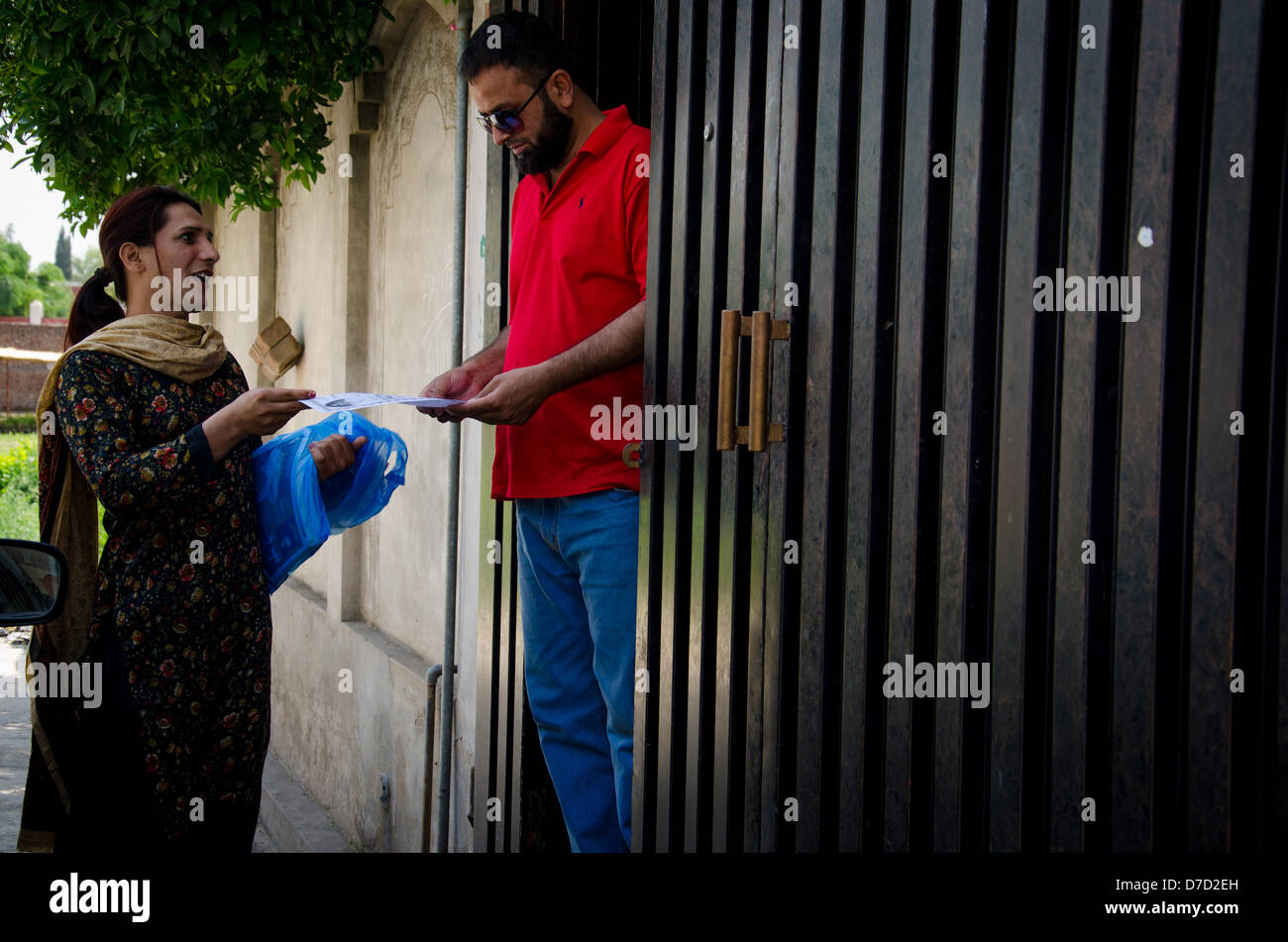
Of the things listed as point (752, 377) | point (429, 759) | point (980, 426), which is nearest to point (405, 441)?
point (429, 759)

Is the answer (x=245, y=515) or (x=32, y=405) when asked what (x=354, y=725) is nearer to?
(x=245, y=515)

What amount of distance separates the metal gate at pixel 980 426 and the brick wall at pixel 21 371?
1483 inches

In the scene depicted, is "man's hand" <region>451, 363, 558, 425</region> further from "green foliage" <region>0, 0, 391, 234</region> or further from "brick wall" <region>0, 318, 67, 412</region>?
"brick wall" <region>0, 318, 67, 412</region>

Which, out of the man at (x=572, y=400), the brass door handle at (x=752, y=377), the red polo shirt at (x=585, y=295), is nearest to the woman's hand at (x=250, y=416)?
the man at (x=572, y=400)

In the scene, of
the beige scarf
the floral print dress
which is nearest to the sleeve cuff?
the floral print dress

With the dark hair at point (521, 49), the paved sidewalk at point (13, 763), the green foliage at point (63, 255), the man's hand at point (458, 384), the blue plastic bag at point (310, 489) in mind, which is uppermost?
the green foliage at point (63, 255)

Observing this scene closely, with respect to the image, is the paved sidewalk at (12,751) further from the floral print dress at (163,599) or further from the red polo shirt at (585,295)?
the red polo shirt at (585,295)

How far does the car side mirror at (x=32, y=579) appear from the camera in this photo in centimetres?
230

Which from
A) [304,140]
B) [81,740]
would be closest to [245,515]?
[81,740]

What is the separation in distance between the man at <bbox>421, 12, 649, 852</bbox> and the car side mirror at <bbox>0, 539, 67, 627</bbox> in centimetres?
84

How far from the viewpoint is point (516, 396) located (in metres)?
2.40

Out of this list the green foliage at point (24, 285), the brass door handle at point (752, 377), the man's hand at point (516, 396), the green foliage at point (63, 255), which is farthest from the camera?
the green foliage at point (63, 255)

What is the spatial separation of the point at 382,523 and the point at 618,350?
3443 mm

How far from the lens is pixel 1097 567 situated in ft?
4.43
